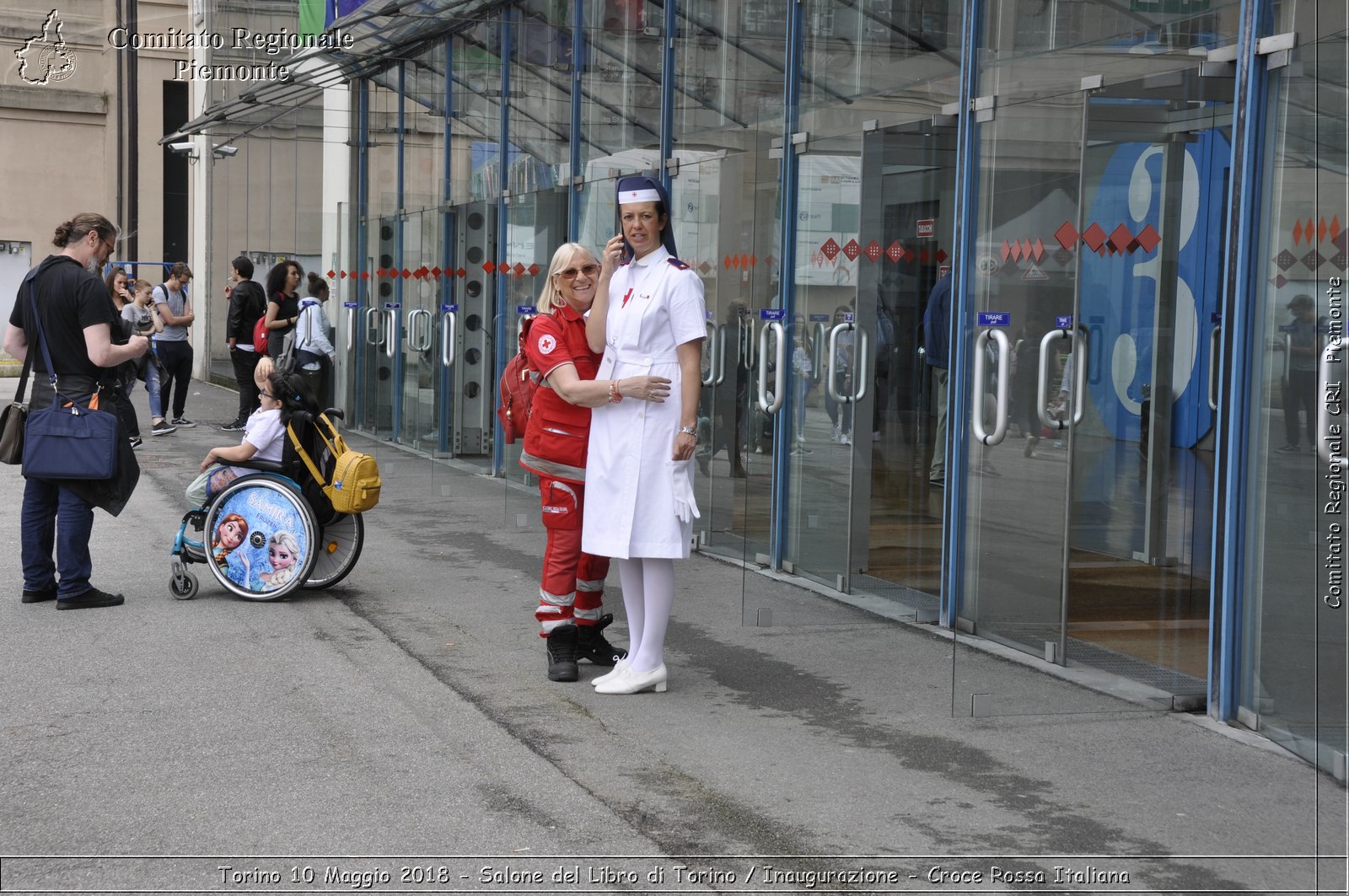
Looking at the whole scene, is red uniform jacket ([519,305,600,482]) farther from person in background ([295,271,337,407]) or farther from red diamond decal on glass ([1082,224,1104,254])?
person in background ([295,271,337,407])

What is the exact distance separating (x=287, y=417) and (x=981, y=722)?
3754 millimetres

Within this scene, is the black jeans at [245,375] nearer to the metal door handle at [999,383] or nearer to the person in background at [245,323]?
the person in background at [245,323]

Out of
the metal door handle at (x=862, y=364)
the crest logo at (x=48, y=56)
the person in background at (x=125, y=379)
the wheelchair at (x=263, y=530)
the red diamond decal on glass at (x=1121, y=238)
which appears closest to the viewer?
the red diamond decal on glass at (x=1121, y=238)

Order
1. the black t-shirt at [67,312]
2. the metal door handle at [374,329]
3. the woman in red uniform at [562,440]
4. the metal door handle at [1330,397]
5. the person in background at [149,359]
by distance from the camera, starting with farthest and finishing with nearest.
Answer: the person in background at [149,359], the metal door handle at [374,329], the black t-shirt at [67,312], the woman in red uniform at [562,440], the metal door handle at [1330,397]

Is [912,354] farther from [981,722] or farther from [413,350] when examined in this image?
[413,350]

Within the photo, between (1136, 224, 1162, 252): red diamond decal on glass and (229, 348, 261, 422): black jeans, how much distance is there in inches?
444

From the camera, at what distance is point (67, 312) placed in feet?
24.5

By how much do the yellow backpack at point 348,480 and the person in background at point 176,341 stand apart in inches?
398

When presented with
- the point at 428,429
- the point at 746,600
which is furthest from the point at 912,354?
the point at 428,429

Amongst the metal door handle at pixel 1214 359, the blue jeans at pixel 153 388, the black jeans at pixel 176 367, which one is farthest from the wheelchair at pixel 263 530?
the black jeans at pixel 176 367

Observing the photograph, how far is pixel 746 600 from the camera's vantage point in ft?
24.3

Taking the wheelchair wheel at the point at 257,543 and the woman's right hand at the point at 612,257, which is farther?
the wheelchair wheel at the point at 257,543

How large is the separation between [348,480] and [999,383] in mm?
3110

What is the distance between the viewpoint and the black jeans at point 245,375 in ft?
54.4
